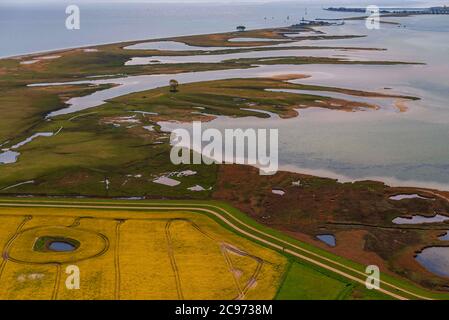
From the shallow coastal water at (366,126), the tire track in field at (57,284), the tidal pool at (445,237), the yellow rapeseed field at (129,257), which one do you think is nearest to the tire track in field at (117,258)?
the yellow rapeseed field at (129,257)

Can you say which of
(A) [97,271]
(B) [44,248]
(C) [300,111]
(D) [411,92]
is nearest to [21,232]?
(B) [44,248]

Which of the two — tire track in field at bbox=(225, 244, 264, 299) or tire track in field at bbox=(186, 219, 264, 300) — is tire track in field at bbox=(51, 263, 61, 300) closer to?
tire track in field at bbox=(186, 219, 264, 300)

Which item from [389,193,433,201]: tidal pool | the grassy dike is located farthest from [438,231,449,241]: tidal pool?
the grassy dike

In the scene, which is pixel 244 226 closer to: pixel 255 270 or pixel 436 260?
pixel 255 270

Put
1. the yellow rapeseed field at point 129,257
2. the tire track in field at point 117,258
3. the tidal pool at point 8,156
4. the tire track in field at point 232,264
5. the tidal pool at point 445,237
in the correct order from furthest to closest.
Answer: the tidal pool at point 8,156, the tidal pool at point 445,237, the tire track in field at point 232,264, the yellow rapeseed field at point 129,257, the tire track in field at point 117,258

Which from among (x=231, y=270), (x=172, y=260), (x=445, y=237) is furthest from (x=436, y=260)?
(x=172, y=260)

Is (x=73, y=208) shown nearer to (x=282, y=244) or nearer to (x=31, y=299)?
(x=31, y=299)

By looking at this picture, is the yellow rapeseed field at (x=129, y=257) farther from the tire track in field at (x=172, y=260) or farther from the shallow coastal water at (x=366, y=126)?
the shallow coastal water at (x=366, y=126)
